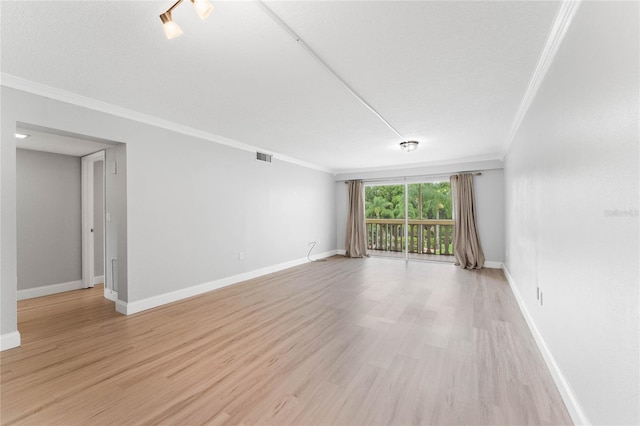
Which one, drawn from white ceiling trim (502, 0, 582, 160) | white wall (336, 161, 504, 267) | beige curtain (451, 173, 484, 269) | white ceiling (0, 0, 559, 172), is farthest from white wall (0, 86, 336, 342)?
white wall (336, 161, 504, 267)

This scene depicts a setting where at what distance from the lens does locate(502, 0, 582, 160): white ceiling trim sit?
60.2 inches

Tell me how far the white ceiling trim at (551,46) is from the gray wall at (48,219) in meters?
6.23

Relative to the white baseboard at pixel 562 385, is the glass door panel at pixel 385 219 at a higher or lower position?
higher

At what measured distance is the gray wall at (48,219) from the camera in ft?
13.0

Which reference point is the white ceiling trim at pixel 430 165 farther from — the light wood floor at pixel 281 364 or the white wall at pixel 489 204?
the light wood floor at pixel 281 364

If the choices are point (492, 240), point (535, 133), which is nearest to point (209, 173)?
point (535, 133)

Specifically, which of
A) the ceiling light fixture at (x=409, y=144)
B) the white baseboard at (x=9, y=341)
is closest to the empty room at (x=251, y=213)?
the white baseboard at (x=9, y=341)

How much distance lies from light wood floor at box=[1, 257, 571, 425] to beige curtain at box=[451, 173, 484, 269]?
81.4 inches

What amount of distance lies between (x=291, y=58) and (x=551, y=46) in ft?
6.07

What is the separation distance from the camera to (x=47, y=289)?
4086 mm

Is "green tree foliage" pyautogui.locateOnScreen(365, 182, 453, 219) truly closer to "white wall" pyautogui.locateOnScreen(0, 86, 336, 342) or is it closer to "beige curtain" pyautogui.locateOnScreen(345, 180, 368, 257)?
"beige curtain" pyautogui.locateOnScreen(345, 180, 368, 257)

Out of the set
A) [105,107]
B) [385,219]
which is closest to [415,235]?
[385,219]

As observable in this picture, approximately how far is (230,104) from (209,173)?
148 cm

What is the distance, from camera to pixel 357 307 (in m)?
3.35
